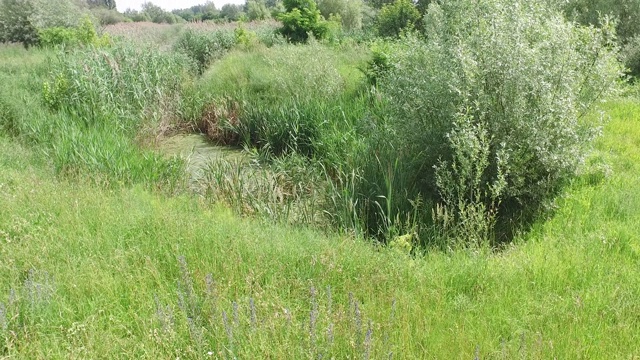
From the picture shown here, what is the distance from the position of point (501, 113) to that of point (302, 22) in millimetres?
11956

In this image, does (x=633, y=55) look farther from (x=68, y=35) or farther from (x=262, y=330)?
(x=68, y=35)

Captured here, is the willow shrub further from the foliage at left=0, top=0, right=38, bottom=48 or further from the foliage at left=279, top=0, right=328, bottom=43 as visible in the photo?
the foliage at left=0, top=0, right=38, bottom=48

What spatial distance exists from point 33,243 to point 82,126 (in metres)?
4.34

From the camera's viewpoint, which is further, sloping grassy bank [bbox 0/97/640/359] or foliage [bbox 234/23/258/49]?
foliage [bbox 234/23/258/49]

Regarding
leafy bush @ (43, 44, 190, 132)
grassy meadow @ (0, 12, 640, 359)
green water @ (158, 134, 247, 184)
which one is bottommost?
green water @ (158, 134, 247, 184)

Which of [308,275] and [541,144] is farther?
[541,144]

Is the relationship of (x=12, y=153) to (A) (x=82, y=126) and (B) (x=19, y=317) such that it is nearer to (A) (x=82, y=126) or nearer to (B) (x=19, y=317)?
(A) (x=82, y=126)

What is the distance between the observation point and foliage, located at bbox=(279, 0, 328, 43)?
15.8m

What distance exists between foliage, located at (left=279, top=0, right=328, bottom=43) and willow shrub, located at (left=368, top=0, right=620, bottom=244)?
10794 mm

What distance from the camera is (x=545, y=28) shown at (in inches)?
209

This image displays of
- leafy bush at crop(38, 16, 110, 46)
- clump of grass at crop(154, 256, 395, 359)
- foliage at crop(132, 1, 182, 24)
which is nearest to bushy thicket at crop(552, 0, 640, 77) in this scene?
clump of grass at crop(154, 256, 395, 359)

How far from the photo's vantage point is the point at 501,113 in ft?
16.2

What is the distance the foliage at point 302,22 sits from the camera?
1582 centimetres

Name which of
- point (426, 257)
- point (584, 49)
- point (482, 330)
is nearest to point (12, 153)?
point (426, 257)
